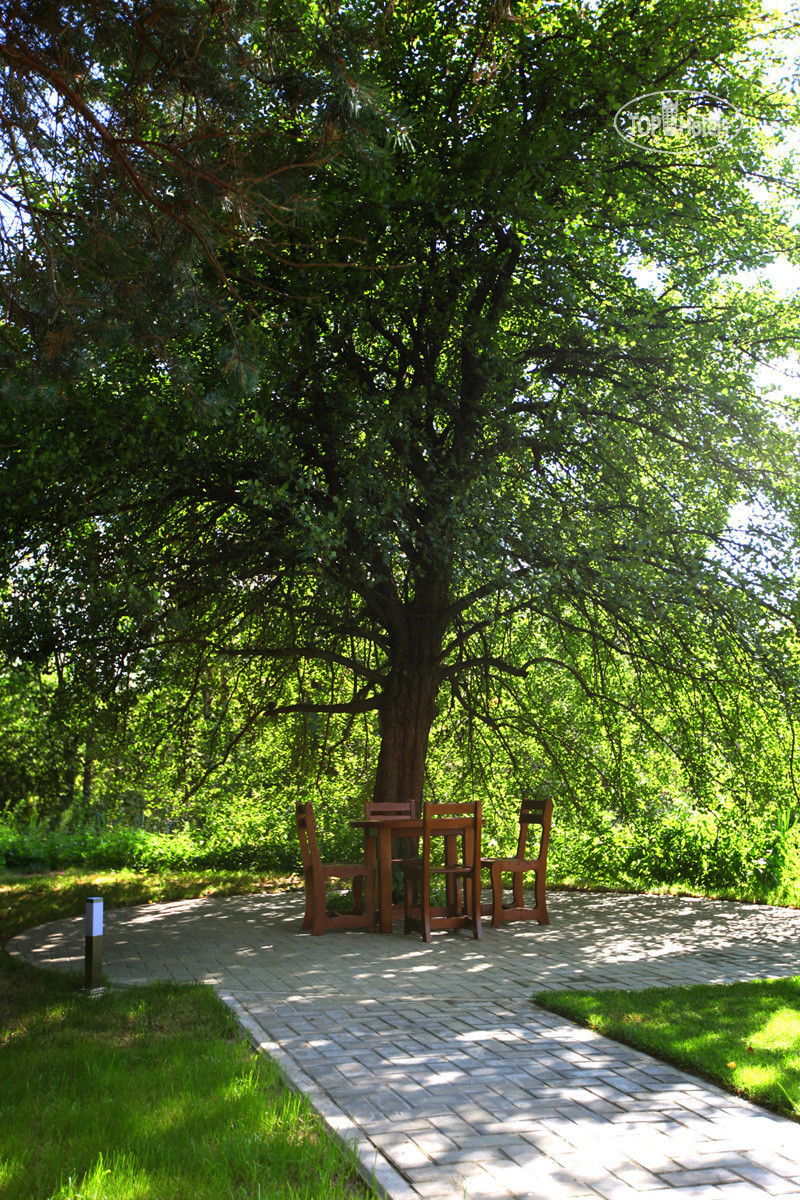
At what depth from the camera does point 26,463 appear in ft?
25.3

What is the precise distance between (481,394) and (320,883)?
561cm

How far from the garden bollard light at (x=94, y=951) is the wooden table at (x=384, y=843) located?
3.05 m

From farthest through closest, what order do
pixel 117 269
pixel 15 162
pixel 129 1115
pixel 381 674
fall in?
pixel 381 674 < pixel 117 269 < pixel 15 162 < pixel 129 1115

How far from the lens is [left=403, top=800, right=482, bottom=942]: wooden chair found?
343 inches

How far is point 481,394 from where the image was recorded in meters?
10.5

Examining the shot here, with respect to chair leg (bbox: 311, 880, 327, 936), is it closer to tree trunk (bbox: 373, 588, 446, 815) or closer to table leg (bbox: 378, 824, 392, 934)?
table leg (bbox: 378, 824, 392, 934)

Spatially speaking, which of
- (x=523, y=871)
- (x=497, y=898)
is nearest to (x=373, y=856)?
(x=497, y=898)

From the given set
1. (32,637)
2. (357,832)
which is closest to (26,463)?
(32,637)

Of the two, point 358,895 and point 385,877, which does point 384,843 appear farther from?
point 358,895

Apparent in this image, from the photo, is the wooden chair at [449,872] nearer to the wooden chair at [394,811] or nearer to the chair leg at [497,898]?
the wooden chair at [394,811]

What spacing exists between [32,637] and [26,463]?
1824mm

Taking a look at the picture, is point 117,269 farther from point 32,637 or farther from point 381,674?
point 381,674

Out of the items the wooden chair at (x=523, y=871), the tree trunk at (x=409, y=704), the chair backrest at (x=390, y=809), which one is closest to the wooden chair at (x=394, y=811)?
the chair backrest at (x=390, y=809)

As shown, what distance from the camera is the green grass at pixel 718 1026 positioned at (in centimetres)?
441
